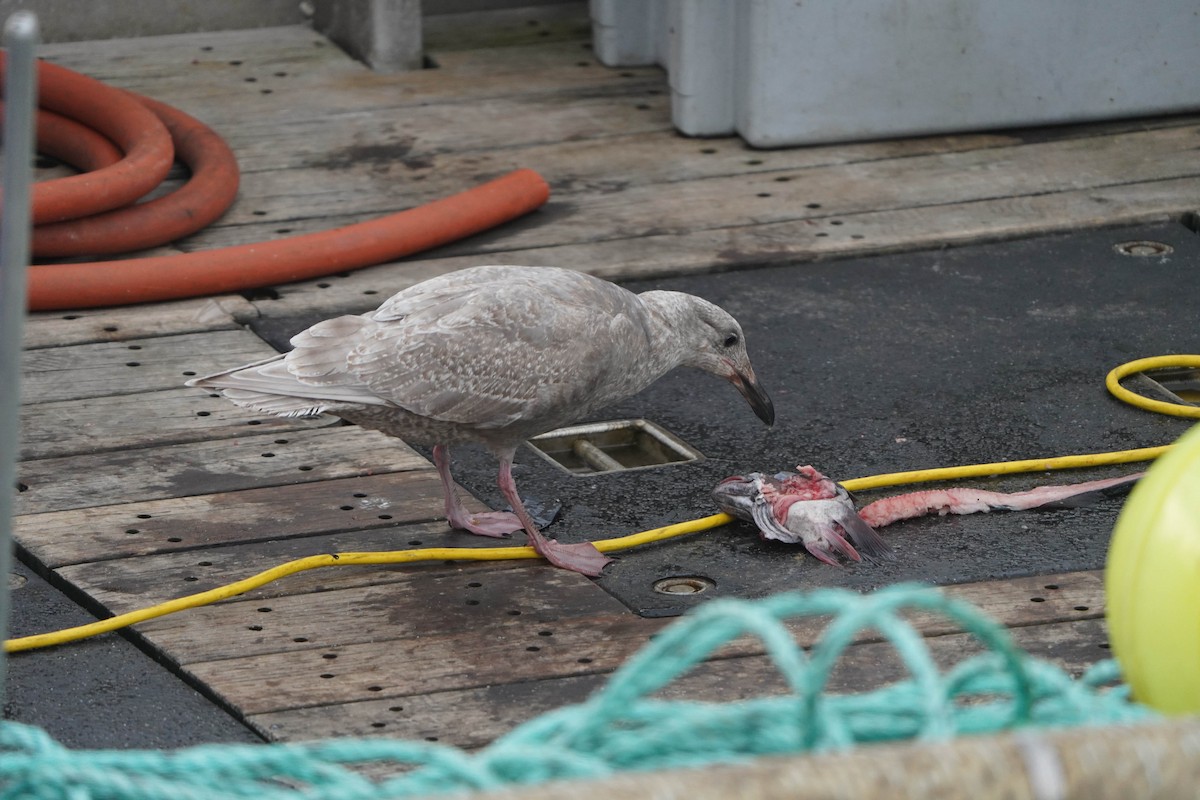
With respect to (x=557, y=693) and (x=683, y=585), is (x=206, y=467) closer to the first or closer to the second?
(x=683, y=585)

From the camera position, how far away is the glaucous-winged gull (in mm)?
3953

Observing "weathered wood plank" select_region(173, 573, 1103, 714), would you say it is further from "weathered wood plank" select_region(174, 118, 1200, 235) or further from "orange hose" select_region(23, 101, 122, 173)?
"orange hose" select_region(23, 101, 122, 173)

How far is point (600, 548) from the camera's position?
13.5ft

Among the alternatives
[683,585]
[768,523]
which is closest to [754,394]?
[768,523]

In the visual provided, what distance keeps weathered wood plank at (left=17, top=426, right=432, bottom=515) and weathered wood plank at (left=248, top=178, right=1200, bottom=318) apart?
2.75 ft

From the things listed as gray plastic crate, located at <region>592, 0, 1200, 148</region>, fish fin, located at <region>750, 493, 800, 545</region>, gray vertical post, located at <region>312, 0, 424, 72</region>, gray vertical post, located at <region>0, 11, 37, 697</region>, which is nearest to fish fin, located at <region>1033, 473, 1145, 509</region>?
fish fin, located at <region>750, 493, 800, 545</region>

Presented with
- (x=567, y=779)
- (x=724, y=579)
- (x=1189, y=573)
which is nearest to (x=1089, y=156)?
Result: (x=724, y=579)

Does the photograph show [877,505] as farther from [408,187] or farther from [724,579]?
[408,187]

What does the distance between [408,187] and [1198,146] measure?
9.70ft

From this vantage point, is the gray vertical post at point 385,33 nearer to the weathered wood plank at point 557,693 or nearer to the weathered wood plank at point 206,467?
the weathered wood plank at point 206,467

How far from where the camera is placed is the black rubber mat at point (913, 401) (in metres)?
4.06

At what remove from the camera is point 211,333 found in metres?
5.32

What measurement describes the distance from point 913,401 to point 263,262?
2073 millimetres

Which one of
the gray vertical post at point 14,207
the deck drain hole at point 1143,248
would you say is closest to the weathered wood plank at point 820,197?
the deck drain hole at point 1143,248
